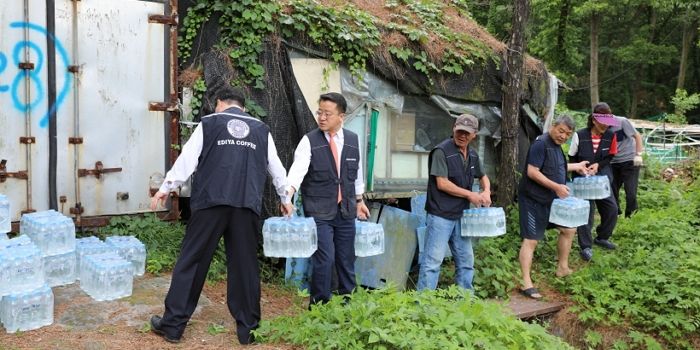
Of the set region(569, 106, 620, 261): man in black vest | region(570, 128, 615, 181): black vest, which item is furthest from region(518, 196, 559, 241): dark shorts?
region(570, 128, 615, 181): black vest

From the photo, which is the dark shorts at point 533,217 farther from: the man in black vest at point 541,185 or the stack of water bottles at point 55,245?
the stack of water bottles at point 55,245

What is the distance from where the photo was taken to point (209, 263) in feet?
14.2

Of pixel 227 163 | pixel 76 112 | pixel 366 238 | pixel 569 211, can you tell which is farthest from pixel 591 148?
pixel 76 112

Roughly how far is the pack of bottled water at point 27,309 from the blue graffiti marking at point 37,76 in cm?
221

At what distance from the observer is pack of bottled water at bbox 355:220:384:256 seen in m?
5.49

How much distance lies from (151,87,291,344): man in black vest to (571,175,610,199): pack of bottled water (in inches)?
162

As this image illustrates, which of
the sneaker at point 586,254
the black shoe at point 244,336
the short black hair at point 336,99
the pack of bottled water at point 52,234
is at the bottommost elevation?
the black shoe at point 244,336

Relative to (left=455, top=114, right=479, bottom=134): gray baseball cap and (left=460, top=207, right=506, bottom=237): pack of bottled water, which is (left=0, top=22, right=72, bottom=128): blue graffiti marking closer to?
(left=455, top=114, right=479, bottom=134): gray baseball cap

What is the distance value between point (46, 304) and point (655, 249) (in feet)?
21.8

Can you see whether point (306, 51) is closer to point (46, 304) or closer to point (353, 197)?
point (353, 197)

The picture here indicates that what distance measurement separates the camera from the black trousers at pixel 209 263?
4.23 m

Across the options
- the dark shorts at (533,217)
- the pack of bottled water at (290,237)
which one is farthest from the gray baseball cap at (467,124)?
the pack of bottled water at (290,237)

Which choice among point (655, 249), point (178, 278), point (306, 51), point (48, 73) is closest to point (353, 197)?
point (178, 278)

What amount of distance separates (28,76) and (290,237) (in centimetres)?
308
